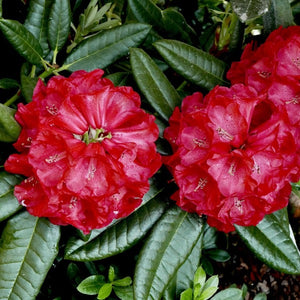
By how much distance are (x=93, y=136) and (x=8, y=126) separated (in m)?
0.19

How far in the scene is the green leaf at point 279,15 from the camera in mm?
1270

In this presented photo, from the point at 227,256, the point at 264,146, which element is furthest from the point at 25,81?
the point at 227,256

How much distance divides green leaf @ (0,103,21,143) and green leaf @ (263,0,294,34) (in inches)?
30.1

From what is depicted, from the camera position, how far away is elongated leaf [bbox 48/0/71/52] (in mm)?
1146

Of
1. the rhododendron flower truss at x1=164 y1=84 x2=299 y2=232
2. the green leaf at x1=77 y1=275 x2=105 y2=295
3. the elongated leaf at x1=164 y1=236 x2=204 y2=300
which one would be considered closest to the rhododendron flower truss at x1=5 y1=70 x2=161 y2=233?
the rhododendron flower truss at x1=164 y1=84 x2=299 y2=232

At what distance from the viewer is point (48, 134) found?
926 millimetres

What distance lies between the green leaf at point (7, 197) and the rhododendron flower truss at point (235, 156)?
1.28 feet

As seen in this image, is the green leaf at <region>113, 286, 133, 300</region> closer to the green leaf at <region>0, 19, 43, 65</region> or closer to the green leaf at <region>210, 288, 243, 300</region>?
the green leaf at <region>210, 288, 243, 300</region>

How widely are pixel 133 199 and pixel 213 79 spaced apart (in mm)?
424

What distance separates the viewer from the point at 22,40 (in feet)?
3.58

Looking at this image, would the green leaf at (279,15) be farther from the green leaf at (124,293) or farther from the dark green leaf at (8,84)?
the green leaf at (124,293)

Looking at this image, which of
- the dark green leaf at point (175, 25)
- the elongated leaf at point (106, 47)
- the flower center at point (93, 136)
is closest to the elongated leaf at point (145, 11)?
the dark green leaf at point (175, 25)

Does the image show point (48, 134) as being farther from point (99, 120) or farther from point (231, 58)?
point (231, 58)

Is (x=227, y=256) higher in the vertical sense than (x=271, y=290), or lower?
higher
